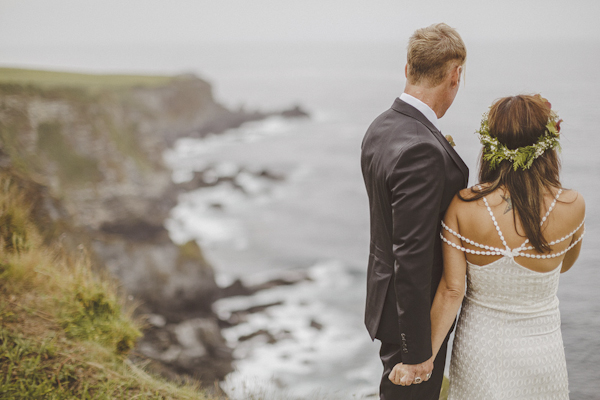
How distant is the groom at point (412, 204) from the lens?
7.60 feet

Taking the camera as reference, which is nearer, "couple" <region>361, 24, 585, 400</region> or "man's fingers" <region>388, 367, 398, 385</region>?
"couple" <region>361, 24, 585, 400</region>

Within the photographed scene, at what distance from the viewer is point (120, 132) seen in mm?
40031

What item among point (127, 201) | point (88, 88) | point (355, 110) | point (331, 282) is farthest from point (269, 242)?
point (355, 110)

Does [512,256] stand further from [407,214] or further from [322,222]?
[322,222]

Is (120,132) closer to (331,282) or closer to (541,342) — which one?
(331,282)

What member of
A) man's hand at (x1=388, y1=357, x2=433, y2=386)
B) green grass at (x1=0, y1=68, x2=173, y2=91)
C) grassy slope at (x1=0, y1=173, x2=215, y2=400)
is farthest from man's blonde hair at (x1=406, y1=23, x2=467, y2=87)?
green grass at (x1=0, y1=68, x2=173, y2=91)

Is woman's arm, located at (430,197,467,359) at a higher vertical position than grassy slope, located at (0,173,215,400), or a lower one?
higher

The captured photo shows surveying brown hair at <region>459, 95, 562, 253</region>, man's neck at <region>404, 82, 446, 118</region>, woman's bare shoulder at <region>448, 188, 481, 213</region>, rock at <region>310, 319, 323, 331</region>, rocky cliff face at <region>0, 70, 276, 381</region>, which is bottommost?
rock at <region>310, 319, 323, 331</region>

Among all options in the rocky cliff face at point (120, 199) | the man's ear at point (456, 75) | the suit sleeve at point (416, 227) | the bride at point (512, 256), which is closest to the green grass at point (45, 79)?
the rocky cliff face at point (120, 199)

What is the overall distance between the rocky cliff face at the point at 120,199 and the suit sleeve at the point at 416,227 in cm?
524

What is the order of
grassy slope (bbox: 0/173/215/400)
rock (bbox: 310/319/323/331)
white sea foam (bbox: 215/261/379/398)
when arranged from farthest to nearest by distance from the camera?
1. rock (bbox: 310/319/323/331)
2. white sea foam (bbox: 215/261/379/398)
3. grassy slope (bbox: 0/173/215/400)

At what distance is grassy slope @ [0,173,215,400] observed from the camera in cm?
339

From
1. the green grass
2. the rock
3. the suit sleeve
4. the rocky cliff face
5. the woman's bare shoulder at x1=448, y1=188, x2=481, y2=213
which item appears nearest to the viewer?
the suit sleeve

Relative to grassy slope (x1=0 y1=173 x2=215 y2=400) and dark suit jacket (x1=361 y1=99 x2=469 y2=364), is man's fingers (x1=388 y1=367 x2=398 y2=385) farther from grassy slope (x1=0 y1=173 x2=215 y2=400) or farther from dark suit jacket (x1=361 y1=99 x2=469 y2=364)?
grassy slope (x1=0 y1=173 x2=215 y2=400)
